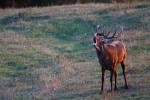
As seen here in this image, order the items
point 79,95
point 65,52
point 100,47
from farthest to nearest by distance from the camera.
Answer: point 65,52 < point 79,95 < point 100,47

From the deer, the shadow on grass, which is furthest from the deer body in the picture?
the shadow on grass

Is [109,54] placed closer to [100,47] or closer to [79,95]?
[100,47]

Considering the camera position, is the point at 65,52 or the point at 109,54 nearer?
the point at 109,54

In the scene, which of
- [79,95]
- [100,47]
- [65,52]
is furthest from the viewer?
[65,52]

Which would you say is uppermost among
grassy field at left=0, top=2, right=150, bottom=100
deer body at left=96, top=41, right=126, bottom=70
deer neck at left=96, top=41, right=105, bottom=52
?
deer neck at left=96, top=41, right=105, bottom=52

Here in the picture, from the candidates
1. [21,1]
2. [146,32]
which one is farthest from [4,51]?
[21,1]

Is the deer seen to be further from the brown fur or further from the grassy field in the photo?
the grassy field

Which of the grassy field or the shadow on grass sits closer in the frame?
the shadow on grass

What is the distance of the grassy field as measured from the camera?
15.6 m

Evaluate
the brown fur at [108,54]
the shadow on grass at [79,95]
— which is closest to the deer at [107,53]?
the brown fur at [108,54]

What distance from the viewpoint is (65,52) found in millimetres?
23094

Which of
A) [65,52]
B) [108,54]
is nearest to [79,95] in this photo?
[108,54]

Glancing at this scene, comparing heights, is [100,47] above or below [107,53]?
above

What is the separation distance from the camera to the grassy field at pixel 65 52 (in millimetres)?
15648
